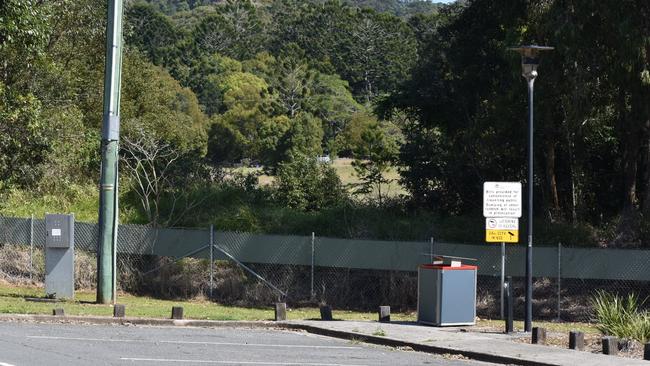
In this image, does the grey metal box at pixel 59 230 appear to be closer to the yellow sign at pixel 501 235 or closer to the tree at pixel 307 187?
the yellow sign at pixel 501 235

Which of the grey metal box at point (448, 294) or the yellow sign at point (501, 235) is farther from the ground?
the yellow sign at point (501, 235)

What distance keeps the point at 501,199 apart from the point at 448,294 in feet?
8.11

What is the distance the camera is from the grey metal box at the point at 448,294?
19.0 meters

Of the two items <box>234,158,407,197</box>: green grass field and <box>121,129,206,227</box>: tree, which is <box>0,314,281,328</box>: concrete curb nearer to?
<box>121,129,206,227</box>: tree

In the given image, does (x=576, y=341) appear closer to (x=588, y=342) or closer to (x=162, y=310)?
(x=588, y=342)

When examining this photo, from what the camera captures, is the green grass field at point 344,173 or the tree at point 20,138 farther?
the green grass field at point 344,173

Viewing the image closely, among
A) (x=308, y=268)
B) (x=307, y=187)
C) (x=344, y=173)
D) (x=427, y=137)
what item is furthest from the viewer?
(x=344, y=173)

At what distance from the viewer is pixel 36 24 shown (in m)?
25.6

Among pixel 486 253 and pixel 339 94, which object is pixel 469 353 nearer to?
pixel 486 253

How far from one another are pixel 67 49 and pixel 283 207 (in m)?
12.4

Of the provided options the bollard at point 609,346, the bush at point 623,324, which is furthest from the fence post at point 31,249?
the bollard at point 609,346

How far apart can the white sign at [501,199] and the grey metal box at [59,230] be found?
32.0ft

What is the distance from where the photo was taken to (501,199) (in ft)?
66.3

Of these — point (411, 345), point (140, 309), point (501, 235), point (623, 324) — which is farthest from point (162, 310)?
point (623, 324)
